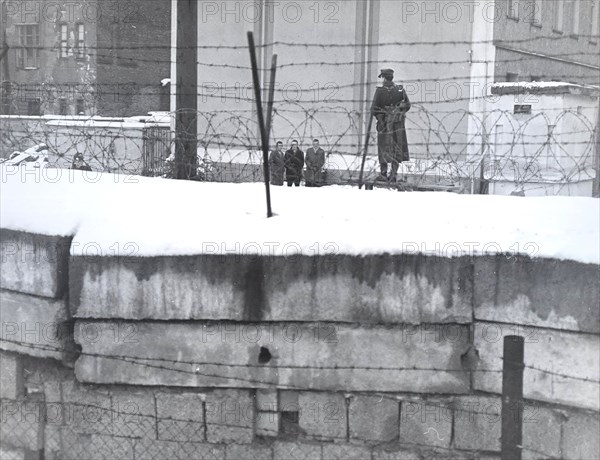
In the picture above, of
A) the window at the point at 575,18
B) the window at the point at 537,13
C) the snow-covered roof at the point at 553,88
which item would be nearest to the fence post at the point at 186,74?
the snow-covered roof at the point at 553,88

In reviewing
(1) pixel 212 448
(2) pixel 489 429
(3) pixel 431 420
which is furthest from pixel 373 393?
(1) pixel 212 448

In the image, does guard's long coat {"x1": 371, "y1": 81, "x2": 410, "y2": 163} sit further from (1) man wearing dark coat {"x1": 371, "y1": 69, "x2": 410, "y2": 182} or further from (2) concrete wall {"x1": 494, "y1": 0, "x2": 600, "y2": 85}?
(2) concrete wall {"x1": 494, "y1": 0, "x2": 600, "y2": 85}

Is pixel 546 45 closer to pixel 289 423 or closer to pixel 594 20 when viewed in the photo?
pixel 594 20

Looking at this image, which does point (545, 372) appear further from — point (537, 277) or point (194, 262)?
point (194, 262)

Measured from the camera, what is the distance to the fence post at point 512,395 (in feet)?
12.5

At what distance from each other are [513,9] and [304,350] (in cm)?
1754

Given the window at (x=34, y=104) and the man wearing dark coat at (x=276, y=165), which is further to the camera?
the man wearing dark coat at (x=276, y=165)

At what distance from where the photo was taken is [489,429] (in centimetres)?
470

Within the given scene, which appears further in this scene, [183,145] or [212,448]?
[183,145]

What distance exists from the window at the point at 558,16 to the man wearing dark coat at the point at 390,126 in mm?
15182

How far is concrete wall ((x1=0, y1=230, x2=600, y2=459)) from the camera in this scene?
14.8 feet

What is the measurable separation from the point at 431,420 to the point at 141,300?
5.64ft

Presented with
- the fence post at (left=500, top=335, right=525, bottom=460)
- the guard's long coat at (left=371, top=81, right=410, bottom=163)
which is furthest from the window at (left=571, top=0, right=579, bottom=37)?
the fence post at (left=500, top=335, right=525, bottom=460)

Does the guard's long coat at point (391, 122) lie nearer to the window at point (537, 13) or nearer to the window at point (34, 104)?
the window at point (34, 104)
